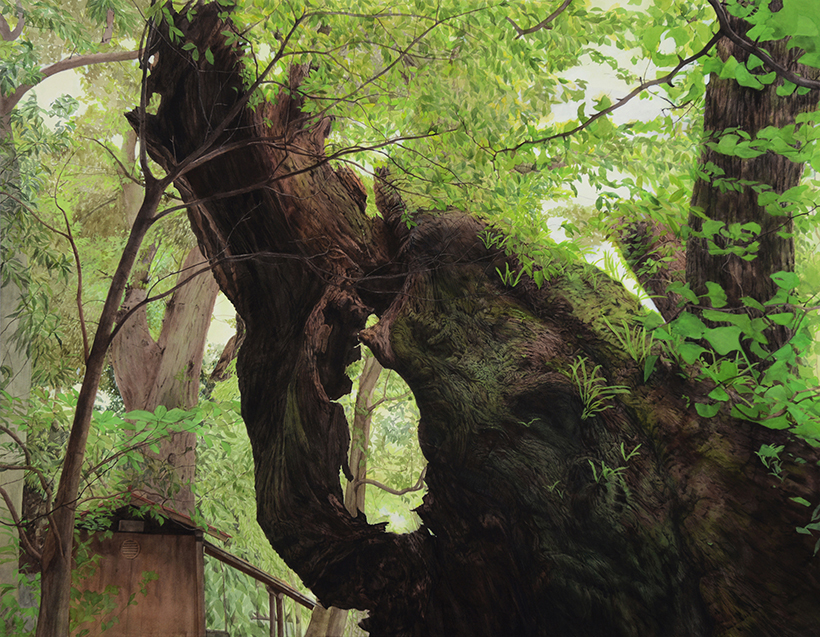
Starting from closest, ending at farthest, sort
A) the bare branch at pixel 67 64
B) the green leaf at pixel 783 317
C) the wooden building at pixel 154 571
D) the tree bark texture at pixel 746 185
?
the green leaf at pixel 783 317
the tree bark texture at pixel 746 185
the wooden building at pixel 154 571
the bare branch at pixel 67 64

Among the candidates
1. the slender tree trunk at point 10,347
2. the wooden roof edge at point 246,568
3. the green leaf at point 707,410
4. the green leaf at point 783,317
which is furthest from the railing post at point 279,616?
the green leaf at point 783,317

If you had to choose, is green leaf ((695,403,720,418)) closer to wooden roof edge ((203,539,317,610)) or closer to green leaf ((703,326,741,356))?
green leaf ((703,326,741,356))

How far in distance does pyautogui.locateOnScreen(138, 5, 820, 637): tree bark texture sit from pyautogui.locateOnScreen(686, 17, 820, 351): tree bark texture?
0.43 m

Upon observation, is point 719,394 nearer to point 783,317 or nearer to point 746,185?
point 783,317

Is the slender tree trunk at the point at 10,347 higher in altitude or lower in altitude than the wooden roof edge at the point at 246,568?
higher

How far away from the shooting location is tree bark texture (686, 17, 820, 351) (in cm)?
183

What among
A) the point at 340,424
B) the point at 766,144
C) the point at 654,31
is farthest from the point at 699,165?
the point at 340,424

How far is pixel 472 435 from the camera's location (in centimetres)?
227

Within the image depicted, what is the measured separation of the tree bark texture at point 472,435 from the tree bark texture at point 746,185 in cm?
43

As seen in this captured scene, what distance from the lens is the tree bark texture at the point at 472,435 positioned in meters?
1.71

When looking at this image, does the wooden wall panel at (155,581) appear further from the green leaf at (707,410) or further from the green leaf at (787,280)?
the green leaf at (787,280)

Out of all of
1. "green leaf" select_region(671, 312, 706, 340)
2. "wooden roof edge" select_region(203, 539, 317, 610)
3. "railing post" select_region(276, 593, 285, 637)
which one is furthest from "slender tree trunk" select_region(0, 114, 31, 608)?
"green leaf" select_region(671, 312, 706, 340)

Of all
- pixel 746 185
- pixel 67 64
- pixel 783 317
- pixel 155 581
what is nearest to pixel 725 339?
pixel 783 317

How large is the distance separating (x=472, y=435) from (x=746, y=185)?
1.37 metres
